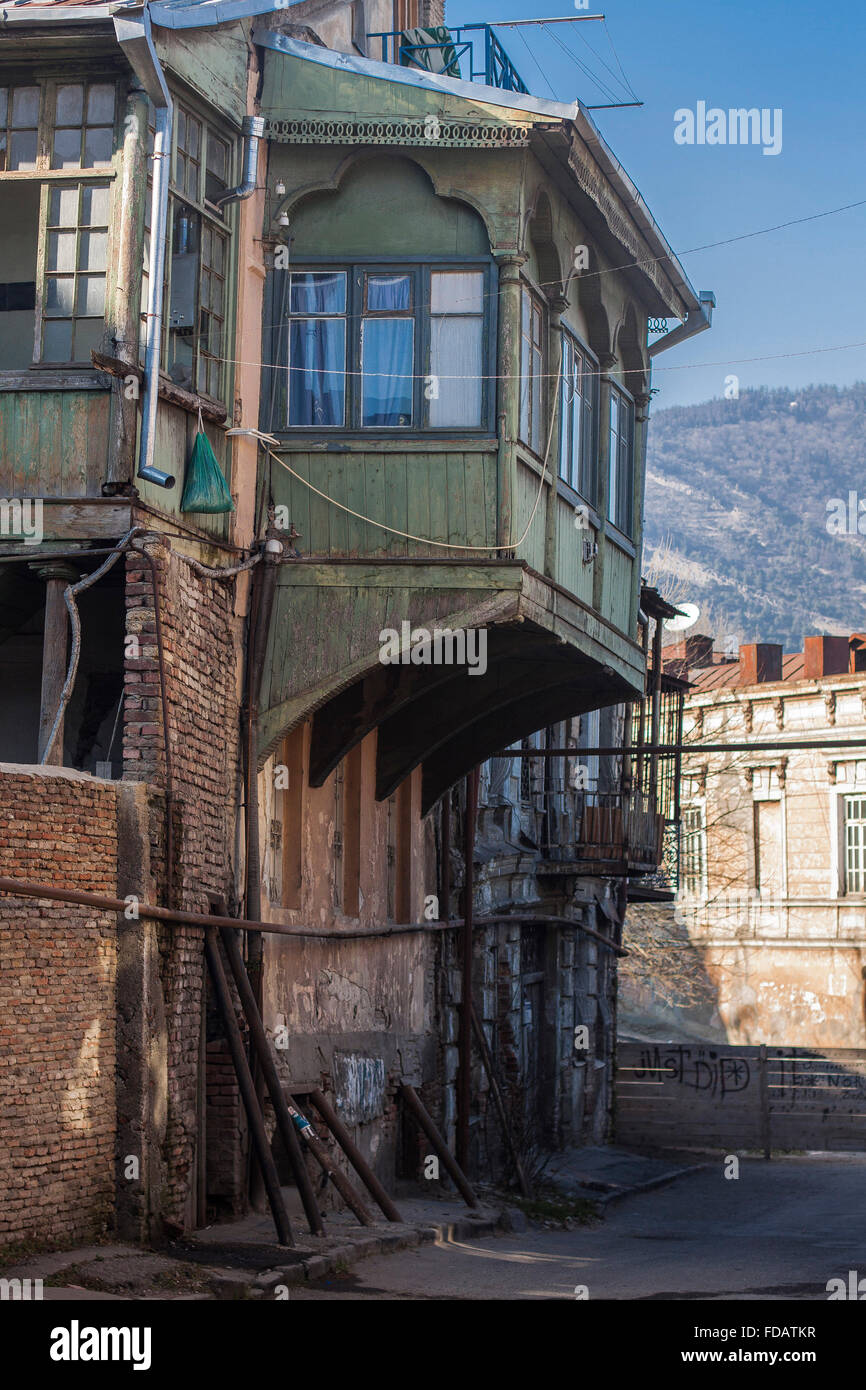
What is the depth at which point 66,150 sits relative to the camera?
12.8 metres

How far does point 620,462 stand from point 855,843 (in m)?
26.9

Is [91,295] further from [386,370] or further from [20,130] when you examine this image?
[386,370]

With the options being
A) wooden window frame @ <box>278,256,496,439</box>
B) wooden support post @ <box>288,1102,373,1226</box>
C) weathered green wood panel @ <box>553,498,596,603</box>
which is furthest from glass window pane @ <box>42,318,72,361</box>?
wooden support post @ <box>288,1102,373,1226</box>

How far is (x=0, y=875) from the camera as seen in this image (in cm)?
1043

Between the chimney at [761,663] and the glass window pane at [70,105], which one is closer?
the glass window pane at [70,105]

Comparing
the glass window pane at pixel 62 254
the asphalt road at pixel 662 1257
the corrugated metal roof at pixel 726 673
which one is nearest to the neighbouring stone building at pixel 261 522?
the glass window pane at pixel 62 254

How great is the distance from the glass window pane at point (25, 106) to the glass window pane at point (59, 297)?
117 centimetres

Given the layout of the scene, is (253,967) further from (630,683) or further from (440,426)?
(630,683)

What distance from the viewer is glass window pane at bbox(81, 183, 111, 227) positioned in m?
12.7

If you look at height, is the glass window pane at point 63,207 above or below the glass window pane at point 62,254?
above

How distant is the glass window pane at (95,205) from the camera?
41.8ft

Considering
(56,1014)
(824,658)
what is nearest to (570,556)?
(56,1014)

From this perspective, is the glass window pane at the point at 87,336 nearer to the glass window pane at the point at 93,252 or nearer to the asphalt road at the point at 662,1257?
the glass window pane at the point at 93,252
